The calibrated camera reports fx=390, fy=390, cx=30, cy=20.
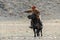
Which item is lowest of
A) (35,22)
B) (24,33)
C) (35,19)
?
(24,33)

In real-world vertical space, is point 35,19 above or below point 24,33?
above

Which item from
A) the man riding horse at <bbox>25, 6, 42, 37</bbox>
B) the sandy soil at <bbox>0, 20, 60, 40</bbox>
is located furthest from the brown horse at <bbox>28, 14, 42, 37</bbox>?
the sandy soil at <bbox>0, 20, 60, 40</bbox>

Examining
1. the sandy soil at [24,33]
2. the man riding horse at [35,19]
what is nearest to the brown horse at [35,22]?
the man riding horse at [35,19]

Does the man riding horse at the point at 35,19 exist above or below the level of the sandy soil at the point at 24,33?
above

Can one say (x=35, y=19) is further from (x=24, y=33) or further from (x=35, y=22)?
(x=24, y=33)

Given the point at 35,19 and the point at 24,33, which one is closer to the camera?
the point at 35,19

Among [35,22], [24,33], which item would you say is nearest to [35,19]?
[35,22]

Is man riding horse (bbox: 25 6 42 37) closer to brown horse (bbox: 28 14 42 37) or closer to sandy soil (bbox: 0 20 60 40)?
brown horse (bbox: 28 14 42 37)

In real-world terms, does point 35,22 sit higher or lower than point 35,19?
lower

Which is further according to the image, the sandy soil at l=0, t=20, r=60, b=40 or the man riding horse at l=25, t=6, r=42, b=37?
the man riding horse at l=25, t=6, r=42, b=37

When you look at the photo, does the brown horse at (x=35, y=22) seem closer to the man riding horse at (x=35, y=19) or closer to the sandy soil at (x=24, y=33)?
the man riding horse at (x=35, y=19)

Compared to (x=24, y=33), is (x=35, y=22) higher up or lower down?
higher up

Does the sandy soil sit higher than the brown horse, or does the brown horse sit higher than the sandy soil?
the brown horse

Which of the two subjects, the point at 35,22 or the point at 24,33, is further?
the point at 24,33
